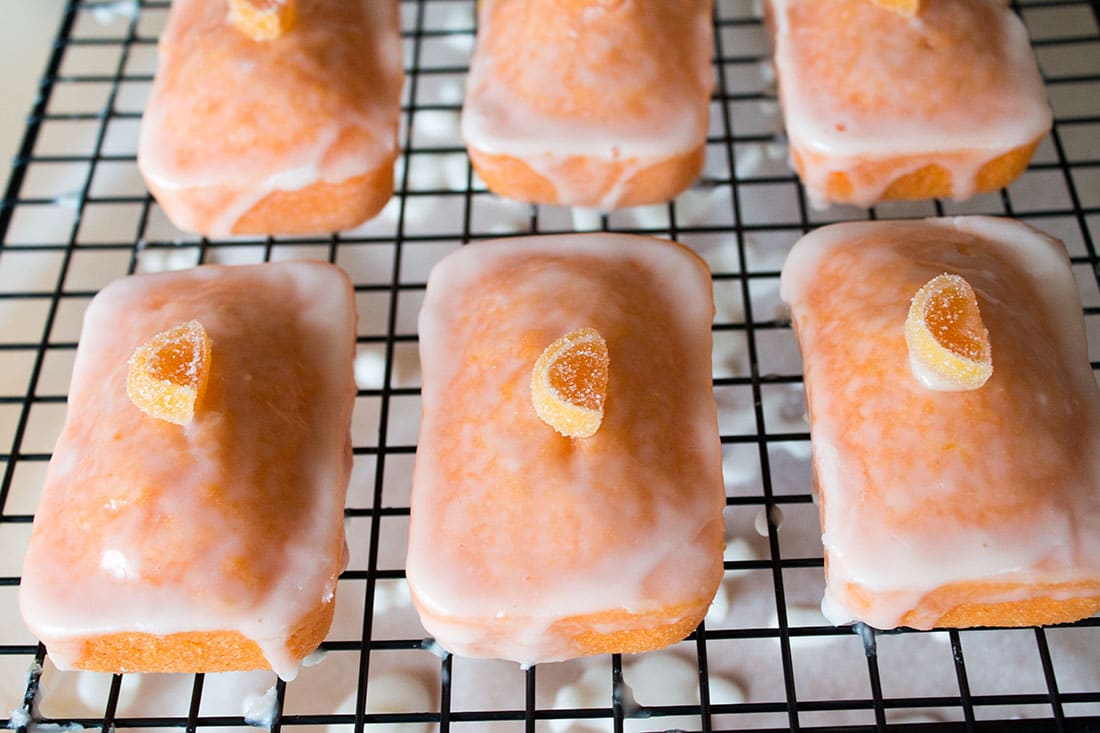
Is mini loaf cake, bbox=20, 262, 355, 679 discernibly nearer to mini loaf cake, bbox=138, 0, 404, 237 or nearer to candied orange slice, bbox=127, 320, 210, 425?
candied orange slice, bbox=127, 320, 210, 425

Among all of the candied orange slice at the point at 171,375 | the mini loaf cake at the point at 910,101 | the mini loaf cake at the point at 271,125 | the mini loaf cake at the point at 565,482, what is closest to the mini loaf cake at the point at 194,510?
the candied orange slice at the point at 171,375

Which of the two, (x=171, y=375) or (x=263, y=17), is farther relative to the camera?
(x=263, y=17)

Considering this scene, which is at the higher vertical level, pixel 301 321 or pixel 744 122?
pixel 301 321

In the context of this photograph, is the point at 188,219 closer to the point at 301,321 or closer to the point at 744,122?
the point at 301,321

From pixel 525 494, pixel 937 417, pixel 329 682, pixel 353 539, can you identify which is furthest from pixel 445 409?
pixel 937 417

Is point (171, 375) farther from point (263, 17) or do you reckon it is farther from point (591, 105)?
point (591, 105)

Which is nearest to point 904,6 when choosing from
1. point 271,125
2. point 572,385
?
point 572,385

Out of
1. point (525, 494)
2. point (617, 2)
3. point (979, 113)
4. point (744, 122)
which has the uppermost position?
point (617, 2)

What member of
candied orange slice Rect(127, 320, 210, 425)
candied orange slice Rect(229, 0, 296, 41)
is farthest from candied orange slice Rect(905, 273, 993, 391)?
candied orange slice Rect(229, 0, 296, 41)

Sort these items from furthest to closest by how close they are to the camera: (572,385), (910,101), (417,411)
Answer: (417,411)
(910,101)
(572,385)
